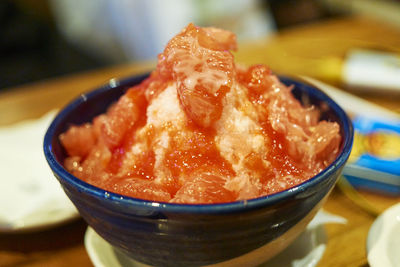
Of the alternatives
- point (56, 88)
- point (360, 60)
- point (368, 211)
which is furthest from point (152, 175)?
point (360, 60)

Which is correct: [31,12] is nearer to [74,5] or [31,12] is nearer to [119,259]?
[74,5]

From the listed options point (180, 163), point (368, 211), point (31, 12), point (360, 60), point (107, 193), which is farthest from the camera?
point (31, 12)

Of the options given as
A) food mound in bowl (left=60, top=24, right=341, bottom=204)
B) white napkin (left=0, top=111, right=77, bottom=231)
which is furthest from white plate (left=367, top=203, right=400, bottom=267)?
white napkin (left=0, top=111, right=77, bottom=231)

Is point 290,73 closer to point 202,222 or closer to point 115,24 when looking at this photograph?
point 202,222

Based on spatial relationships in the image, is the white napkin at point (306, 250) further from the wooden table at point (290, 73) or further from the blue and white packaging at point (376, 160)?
the blue and white packaging at point (376, 160)

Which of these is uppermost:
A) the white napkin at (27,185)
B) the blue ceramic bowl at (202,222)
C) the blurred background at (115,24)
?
the blue ceramic bowl at (202,222)

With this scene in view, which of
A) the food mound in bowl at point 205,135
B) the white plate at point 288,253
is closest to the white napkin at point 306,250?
the white plate at point 288,253

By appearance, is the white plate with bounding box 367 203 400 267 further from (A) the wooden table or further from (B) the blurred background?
(B) the blurred background
